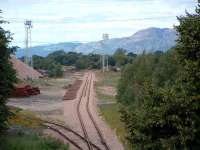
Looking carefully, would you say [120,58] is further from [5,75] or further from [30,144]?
[5,75]

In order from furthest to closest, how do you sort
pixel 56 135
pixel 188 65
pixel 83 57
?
pixel 83 57 < pixel 56 135 < pixel 188 65

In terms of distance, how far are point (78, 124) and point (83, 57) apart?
428 ft

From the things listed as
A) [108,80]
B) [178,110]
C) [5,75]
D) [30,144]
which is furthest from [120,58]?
[178,110]

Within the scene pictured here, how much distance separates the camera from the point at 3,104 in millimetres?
21078

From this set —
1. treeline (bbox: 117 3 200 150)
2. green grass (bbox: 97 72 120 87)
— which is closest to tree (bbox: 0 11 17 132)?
treeline (bbox: 117 3 200 150)

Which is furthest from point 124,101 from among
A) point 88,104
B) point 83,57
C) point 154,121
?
point 83,57

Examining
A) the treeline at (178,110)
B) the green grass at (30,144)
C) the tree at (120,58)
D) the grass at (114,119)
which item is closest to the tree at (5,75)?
the green grass at (30,144)

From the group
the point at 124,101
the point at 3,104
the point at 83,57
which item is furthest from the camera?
the point at 83,57

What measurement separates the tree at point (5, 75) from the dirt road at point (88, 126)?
5.39m

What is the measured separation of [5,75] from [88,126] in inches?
541

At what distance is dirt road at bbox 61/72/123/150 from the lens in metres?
26.7

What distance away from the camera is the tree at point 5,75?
20.9 meters

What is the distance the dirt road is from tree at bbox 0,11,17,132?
5.39 metres

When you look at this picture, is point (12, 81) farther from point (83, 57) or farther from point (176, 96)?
point (83, 57)
